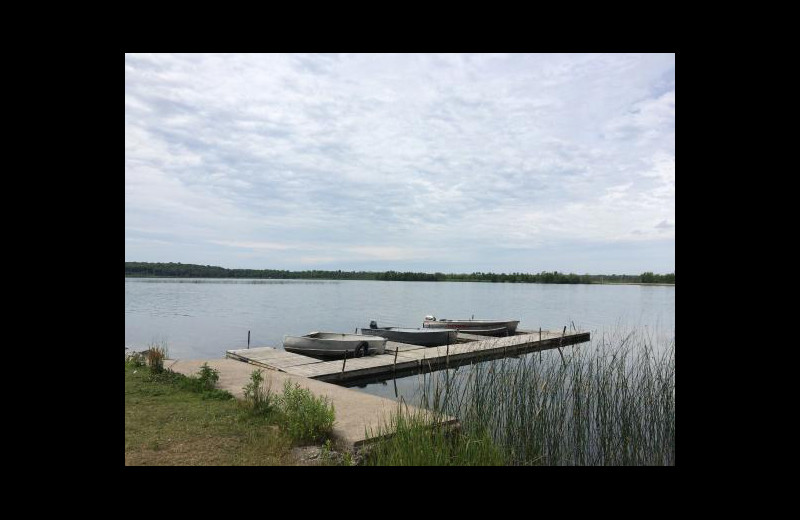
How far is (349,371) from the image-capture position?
38.3 ft

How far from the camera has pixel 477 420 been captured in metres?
5.97

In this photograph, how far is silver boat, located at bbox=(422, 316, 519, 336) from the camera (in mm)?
20486

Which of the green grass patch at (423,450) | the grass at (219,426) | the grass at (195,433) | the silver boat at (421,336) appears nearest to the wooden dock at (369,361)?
the silver boat at (421,336)

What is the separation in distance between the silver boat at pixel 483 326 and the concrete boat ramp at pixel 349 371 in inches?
70.7

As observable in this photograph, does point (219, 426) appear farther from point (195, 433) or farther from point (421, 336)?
point (421, 336)

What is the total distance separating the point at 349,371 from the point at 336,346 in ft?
9.12

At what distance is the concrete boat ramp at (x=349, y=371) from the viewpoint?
611 cm

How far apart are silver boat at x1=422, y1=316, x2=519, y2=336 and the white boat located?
273 inches

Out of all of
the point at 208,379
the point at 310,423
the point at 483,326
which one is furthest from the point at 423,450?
the point at 483,326

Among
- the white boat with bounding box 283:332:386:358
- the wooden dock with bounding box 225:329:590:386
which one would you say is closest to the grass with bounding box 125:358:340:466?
the wooden dock with bounding box 225:329:590:386

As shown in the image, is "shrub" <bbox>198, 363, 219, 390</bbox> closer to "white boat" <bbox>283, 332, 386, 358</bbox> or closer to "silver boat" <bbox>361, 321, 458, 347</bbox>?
"white boat" <bbox>283, 332, 386, 358</bbox>

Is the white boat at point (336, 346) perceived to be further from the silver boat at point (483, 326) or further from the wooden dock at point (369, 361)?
the silver boat at point (483, 326)

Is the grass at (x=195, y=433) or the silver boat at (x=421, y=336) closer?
the grass at (x=195, y=433)
